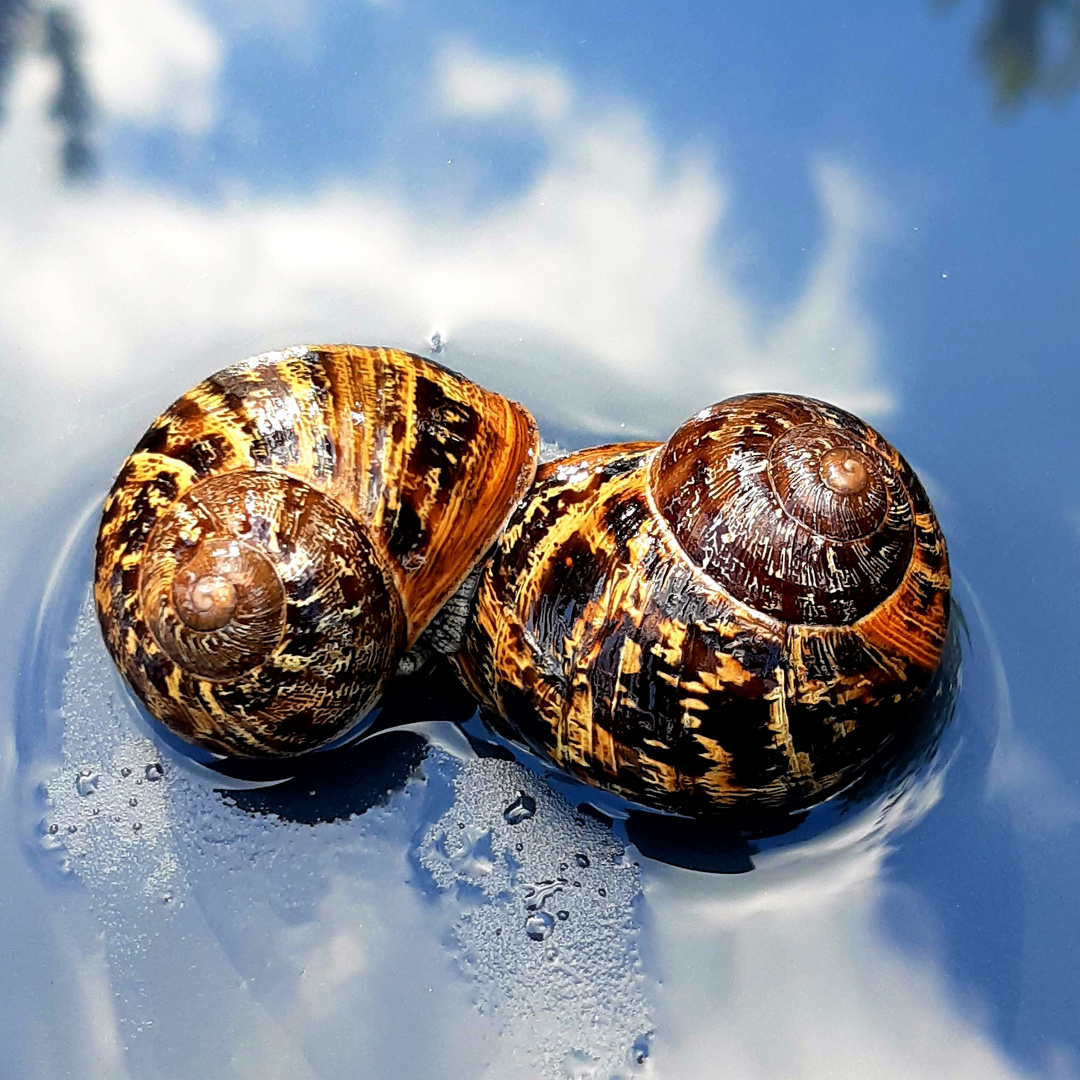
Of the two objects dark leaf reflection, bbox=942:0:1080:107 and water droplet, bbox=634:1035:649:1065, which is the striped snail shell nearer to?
water droplet, bbox=634:1035:649:1065

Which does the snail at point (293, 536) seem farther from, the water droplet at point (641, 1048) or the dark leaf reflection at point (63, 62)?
the dark leaf reflection at point (63, 62)

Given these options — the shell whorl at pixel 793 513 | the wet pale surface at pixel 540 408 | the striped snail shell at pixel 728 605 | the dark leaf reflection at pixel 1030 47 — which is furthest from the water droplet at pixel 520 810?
the dark leaf reflection at pixel 1030 47

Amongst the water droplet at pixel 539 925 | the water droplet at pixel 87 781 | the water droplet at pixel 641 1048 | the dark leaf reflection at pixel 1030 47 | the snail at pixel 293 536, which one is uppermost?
the dark leaf reflection at pixel 1030 47

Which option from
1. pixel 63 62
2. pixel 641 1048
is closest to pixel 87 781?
pixel 641 1048

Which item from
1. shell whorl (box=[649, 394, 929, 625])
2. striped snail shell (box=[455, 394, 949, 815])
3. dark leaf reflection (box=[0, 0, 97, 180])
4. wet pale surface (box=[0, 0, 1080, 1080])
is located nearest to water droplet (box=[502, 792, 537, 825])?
wet pale surface (box=[0, 0, 1080, 1080])

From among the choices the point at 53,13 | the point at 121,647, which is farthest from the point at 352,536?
the point at 53,13

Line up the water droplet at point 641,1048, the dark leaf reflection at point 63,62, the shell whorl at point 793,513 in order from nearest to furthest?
the shell whorl at point 793,513 < the water droplet at point 641,1048 < the dark leaf reflection at point 63,62

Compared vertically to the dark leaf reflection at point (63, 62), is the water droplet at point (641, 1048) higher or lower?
lower

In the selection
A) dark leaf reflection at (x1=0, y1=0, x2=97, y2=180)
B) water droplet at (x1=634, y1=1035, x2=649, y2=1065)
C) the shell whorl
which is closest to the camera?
the shell whorl

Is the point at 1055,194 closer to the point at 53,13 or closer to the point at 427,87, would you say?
the point at 427,87
